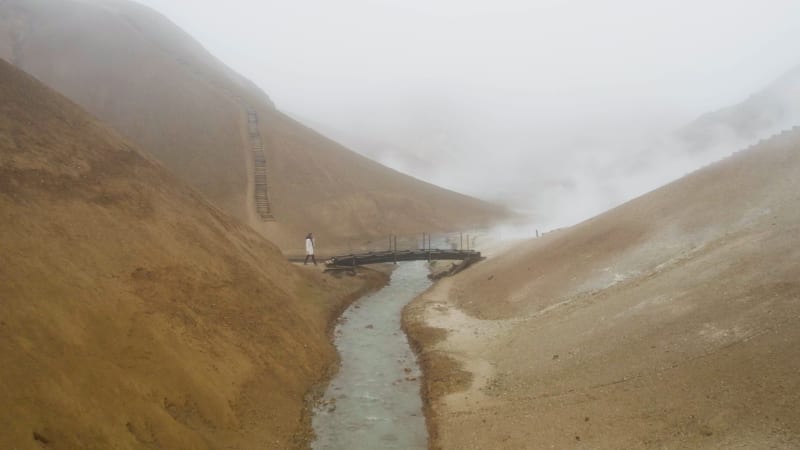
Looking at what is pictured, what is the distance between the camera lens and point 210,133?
55156 millimetres

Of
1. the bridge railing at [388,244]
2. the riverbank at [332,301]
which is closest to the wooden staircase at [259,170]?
the bridge railing at [388,244]

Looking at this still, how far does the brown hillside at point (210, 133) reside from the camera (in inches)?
1999

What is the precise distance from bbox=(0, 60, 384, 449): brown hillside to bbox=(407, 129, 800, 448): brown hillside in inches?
238

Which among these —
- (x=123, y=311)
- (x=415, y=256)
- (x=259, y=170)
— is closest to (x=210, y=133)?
(x=259, y=170)

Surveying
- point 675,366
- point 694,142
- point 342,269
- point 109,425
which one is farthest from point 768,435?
point 694,142

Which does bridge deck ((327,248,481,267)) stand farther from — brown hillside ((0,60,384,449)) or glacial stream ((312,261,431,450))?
brown hillside ((0,60,384,449))


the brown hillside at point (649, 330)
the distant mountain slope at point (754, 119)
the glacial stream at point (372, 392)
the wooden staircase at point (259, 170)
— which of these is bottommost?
the glacial stream at point (372, 392)

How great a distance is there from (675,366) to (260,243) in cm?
2102

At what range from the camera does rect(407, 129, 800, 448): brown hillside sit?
13.0m

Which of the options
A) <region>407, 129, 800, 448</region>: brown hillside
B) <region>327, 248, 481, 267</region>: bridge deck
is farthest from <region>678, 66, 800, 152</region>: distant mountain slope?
<region>407, 129, 800, 448</region>: brown hillside

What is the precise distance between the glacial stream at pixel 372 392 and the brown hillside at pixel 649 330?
0.90 meters

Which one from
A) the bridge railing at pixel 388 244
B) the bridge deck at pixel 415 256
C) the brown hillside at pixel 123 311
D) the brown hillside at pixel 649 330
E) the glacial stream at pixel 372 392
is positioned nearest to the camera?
the brown hillside at pixel 123 311

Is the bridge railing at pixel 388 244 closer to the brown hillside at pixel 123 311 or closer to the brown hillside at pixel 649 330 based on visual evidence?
the brown hillside at pixel 649 330

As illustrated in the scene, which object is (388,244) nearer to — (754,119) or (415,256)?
(415,256)
